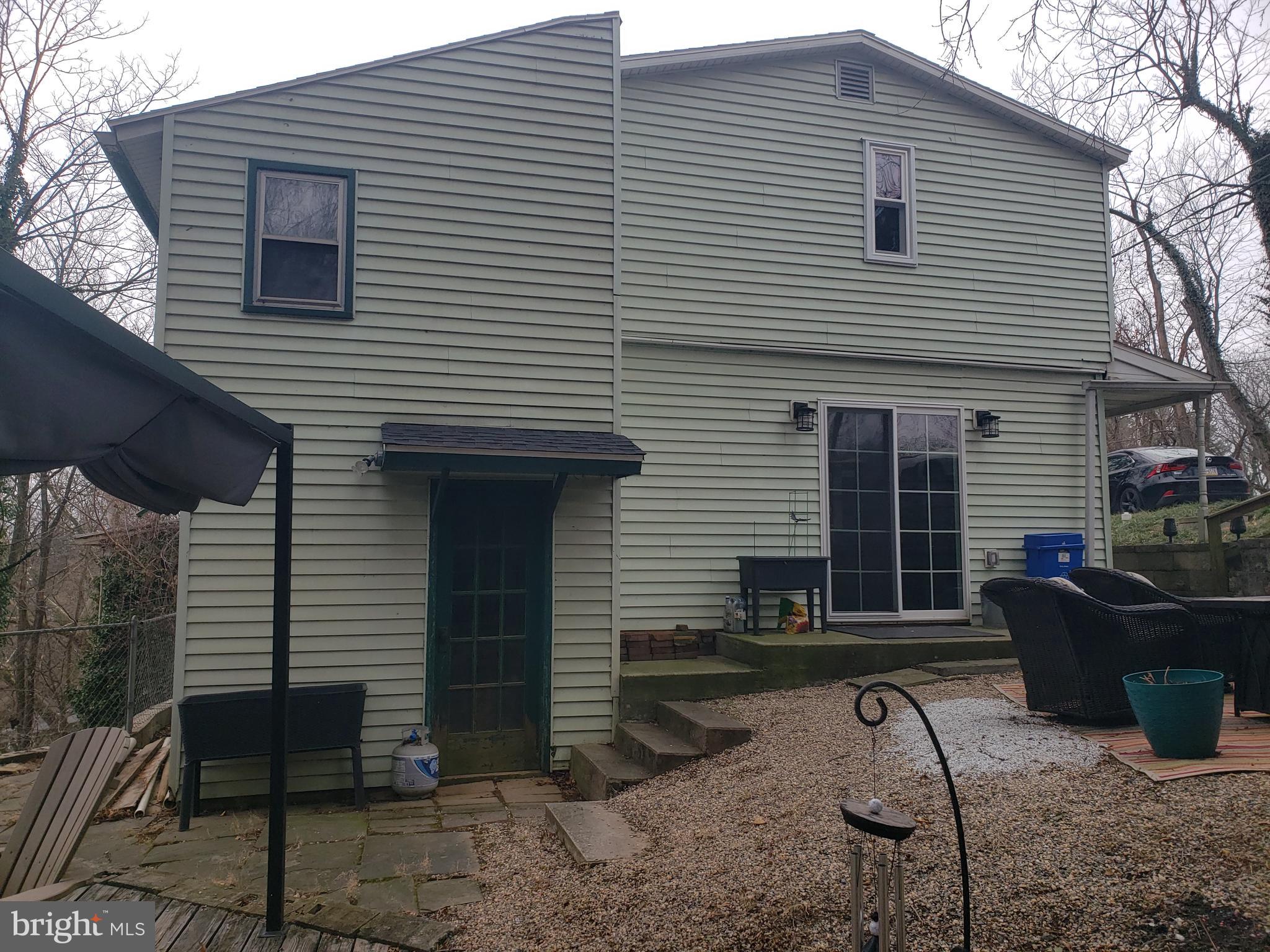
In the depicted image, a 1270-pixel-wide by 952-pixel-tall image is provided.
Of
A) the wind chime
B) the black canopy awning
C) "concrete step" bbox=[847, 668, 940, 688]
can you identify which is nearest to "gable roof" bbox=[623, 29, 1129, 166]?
"concrete step" bbox=[847, 668, 940, 688]

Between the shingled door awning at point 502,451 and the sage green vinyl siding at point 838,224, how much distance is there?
2.29 metres

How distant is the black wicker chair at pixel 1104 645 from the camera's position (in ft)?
16.9

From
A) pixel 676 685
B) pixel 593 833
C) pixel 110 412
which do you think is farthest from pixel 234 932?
pixel 676 685

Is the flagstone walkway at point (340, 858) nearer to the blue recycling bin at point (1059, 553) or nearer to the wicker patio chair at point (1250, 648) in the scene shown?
the wicker patio chair at point (1250, 648)

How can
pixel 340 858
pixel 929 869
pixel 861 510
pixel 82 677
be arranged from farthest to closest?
pixel 82 677 < pixel 861 510 < pixel 340 858 < pixel 929 869

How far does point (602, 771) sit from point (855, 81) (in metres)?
7.72

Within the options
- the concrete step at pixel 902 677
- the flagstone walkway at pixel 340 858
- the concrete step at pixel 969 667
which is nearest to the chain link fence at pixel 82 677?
the flagstone walkway at pixel 340 858

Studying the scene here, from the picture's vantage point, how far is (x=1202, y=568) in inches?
442

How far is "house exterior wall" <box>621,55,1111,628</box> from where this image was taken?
346 inches

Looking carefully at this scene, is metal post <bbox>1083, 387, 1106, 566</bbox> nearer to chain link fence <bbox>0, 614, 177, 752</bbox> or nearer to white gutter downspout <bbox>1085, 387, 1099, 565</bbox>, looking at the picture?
white gutter downspout <bbox>1085, 387, 1099, 565</bbox>

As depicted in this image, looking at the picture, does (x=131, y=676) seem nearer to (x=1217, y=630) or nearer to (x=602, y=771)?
(x=602, y=771)

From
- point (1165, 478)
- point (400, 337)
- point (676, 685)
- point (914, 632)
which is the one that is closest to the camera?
→ point (400, 337)

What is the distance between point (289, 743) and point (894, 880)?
479 cm

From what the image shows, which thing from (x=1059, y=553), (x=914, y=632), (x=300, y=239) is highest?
(x=300, y=239)
